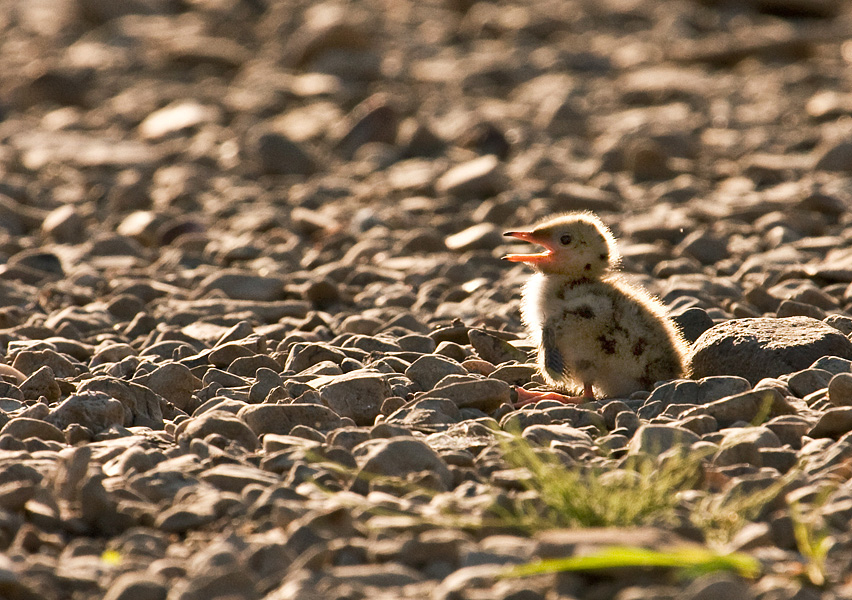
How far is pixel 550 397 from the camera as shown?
540 centimetres

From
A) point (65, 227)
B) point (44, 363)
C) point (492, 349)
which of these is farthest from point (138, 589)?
point (65, 227)

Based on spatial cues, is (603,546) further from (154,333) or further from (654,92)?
(654,92)

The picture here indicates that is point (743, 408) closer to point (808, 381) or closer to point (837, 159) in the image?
point (808, 381)

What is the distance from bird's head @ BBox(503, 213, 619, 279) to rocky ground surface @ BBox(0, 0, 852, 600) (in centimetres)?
52

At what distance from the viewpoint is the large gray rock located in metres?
5.42

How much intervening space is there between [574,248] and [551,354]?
54cm

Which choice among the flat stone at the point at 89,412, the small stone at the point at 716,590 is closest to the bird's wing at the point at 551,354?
the flat stone at the point at 89,412

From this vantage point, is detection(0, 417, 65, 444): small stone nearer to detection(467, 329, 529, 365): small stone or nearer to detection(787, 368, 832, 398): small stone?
detection(467, 329, 529, 365): small stone

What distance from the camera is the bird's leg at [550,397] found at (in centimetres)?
538

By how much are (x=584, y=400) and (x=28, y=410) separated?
7.49ft

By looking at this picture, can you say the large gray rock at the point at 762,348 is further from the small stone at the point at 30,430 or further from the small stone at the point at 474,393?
the small stone at the point at 30,430

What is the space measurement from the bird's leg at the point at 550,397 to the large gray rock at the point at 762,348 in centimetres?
49

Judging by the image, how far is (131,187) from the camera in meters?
10.2

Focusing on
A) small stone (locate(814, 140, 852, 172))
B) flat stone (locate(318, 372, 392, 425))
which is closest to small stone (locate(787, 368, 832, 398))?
flat stone (locate(318, 372, 392, 425))
